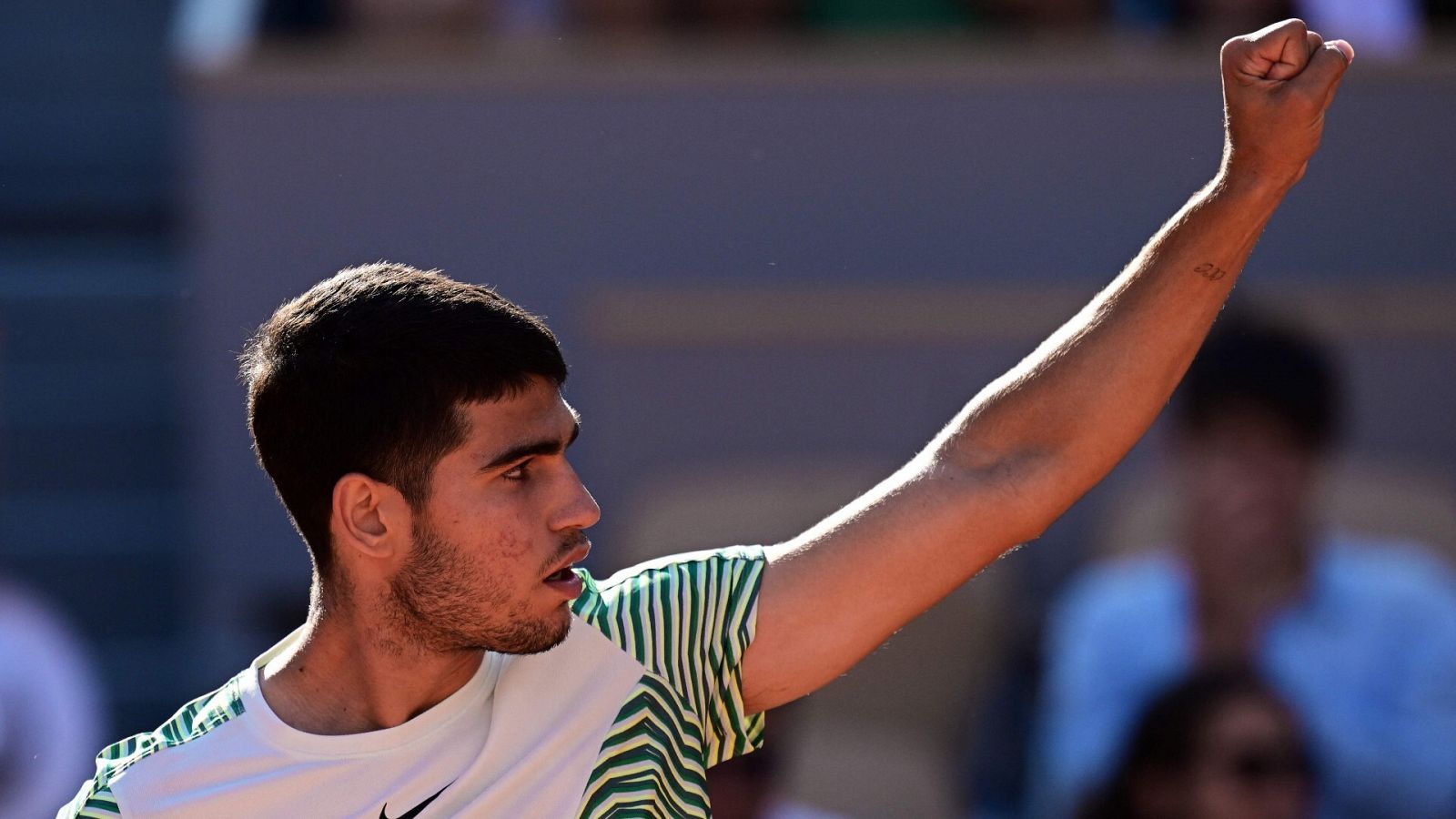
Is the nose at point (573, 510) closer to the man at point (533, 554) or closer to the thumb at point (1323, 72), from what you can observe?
the man at point (533, 554)

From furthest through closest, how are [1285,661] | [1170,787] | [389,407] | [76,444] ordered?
[76,444]
[1285,661]
[1170,787]
[389,407]

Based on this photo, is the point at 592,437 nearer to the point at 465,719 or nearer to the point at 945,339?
the point at 945,339

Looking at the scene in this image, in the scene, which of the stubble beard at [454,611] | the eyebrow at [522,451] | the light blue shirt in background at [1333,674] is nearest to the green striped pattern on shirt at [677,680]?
the stubble beard at [454,611]

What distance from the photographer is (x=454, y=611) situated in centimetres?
203

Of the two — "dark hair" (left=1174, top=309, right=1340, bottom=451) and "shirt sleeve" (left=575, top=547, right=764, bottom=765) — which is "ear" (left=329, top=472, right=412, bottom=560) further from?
"dark hair" (left=1174, top=309, right=1340, bottom=451)

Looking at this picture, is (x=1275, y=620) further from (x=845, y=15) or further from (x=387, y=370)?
(x=387, y=370)

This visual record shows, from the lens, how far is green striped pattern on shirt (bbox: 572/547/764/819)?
2.05 metres

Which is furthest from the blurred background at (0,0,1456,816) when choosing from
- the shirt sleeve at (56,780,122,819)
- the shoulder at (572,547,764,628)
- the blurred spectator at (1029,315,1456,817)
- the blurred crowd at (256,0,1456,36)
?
the shirt sleeve at (56,780,122,819)

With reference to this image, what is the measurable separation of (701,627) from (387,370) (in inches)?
17.0

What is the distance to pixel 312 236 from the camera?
6.05m

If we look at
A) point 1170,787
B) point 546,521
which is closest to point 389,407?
point 546,521

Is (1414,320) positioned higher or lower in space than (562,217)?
lower

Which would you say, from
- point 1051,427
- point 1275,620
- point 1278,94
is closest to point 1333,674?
point 1275,620

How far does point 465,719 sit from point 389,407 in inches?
14.1
